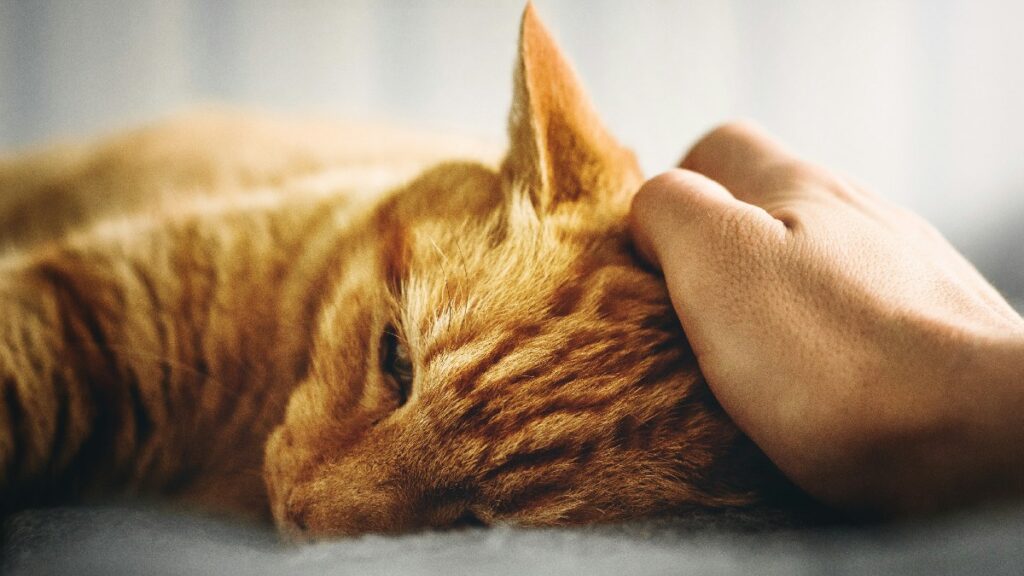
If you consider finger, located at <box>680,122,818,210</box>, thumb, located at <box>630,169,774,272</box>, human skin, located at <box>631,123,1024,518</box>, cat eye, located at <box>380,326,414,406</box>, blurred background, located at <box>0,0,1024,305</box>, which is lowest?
cat eye, located at <box>380,326,414,406</box>

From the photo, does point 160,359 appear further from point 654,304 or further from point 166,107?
point 166,107

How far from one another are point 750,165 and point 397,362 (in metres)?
0.59

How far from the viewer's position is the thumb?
0.80 meters

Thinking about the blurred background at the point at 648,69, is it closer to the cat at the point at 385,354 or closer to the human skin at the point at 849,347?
the cat at the point at 385,354

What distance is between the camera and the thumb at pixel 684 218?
797mm

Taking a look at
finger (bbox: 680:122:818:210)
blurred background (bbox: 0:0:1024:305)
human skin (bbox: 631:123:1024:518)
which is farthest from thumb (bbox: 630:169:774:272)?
blurred background (bbox: 0:0:1024:305)

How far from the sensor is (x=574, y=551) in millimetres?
673

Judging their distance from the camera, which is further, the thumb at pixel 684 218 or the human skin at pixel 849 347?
the thumb at pixel 684 218

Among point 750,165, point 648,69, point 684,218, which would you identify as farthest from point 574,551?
point 648,69

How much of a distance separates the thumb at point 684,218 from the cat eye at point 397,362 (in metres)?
0.36

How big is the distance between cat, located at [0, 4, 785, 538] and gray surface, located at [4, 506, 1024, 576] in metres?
0.08

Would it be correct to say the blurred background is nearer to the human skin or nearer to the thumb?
the thumb

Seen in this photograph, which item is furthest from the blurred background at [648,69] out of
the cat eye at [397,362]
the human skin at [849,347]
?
the human skin at [849,347]

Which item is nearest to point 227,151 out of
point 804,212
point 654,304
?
point 654,304
